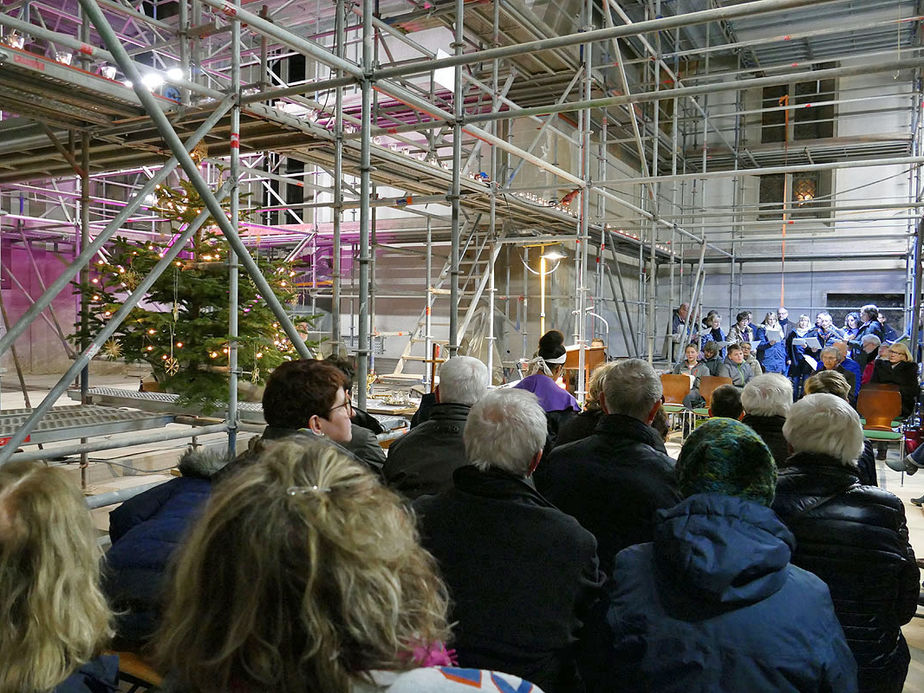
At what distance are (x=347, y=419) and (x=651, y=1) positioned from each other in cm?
1003

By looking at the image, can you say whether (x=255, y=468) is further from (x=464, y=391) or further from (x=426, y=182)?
(x=426, y=182)

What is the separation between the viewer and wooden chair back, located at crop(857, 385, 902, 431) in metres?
7.23

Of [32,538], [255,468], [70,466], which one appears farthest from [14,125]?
[255,468]

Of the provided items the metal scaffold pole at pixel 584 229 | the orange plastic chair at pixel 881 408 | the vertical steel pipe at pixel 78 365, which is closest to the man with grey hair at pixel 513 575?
the vertical steel pipe at pixel 78 365

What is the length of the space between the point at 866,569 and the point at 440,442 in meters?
1.54

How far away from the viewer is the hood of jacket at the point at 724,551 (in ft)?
4.97

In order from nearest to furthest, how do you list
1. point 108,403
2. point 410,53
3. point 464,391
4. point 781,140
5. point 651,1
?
point 464,391 < point 108,403 < point 651,1 < point 410,53 < point 781,140

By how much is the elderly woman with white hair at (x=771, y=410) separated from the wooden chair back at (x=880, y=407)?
4480 millimetres

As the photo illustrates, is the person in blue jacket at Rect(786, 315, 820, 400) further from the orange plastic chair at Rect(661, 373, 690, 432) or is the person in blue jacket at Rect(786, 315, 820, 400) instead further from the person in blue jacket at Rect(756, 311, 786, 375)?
the orange plastic chair at Rect(661, 373, 690, 432)

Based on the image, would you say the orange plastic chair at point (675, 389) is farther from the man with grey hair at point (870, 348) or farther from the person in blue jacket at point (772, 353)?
the person in blue jacket at point (772, 353)

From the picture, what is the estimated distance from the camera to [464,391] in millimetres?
3111

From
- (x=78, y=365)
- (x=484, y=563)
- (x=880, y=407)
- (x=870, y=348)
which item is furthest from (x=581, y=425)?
(x=870, y=348)

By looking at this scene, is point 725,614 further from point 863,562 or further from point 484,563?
point 863,562

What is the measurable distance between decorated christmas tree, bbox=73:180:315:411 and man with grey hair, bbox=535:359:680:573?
318 cm
